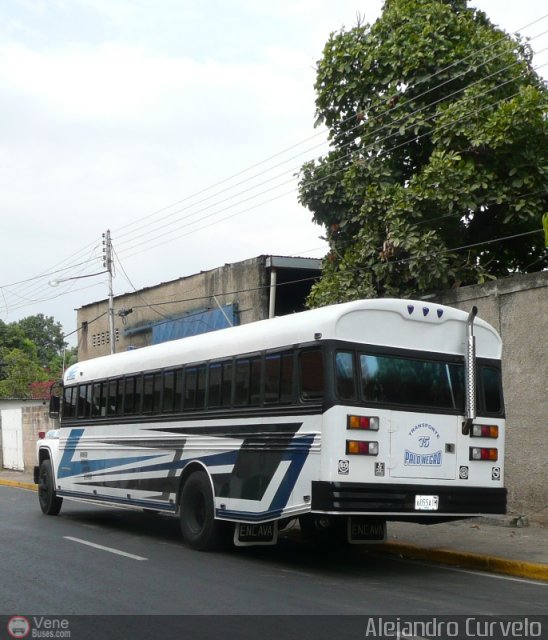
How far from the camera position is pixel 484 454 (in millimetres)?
11539

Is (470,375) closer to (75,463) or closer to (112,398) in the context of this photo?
(112,398)

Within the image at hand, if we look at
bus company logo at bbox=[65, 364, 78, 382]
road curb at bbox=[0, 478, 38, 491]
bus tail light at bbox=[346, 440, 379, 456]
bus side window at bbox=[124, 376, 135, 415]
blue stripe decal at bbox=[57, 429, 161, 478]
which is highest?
bus company logo at bbox=[65, 364, 78, 382]

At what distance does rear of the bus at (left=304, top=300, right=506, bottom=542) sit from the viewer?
34.3 ft

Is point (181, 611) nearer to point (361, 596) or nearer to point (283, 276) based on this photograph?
point (361, 596)

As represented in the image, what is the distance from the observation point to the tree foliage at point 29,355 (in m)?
63.8

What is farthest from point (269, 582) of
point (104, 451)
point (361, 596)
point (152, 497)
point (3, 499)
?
point (3, 499)

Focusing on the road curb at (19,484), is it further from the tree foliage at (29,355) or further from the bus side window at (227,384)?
the tree foliage at (29,355)

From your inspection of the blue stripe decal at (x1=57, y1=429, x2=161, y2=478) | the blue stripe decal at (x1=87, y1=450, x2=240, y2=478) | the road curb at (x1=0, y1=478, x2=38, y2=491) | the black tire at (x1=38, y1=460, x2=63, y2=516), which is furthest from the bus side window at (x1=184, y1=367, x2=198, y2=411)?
the road curb at (x1=0, y1=478, x2=38, y2=491)

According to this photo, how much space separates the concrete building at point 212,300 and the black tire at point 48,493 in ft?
26.9

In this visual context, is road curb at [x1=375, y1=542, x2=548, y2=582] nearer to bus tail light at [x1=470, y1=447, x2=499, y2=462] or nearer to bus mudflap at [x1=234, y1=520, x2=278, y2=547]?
bus tail light at [x1=470, y1=447, x2=499, y2=462]
